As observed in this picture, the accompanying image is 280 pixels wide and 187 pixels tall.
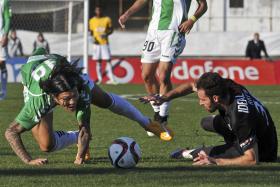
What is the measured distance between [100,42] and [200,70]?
11.0 ft

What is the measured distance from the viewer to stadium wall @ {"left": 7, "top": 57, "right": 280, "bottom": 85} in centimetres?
2784

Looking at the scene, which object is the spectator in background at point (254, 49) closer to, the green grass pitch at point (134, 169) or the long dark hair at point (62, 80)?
the green grass pitch at point (134, 169)

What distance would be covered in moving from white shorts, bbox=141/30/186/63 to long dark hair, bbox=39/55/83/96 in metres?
4.48

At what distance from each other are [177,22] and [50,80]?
4.96 m

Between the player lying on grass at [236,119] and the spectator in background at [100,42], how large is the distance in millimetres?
18747

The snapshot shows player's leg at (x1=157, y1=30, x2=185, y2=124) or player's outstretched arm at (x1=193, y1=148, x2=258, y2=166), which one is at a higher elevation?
player's leg at (x1=157, y1=30, x2=185, y2=124)

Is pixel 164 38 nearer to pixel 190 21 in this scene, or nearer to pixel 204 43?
pixel 190 21

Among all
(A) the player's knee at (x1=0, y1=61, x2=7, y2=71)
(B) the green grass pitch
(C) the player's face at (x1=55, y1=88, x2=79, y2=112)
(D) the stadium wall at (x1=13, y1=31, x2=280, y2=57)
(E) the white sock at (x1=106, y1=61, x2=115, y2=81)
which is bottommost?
(D) the stadium wall at (x1=13, y1=31, x2=280, y2=57)

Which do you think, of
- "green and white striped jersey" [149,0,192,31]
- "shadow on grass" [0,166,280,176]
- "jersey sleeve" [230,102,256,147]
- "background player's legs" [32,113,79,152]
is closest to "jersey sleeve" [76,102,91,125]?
"shadow on grass" [0,166,280,176]

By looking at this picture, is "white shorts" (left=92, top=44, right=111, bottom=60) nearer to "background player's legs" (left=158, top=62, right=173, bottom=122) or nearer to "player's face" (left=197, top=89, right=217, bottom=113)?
"background player's legs" (left=158, top=62, right=173, bottom=122)

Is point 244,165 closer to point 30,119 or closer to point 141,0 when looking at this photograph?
point 30,119

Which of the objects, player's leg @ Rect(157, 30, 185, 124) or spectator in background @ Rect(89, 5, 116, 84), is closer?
player's leg @ Rect(157, 30, 185, 124)

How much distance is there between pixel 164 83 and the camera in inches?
477

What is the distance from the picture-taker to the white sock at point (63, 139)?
9031 millimetres
